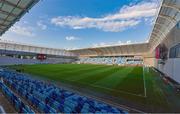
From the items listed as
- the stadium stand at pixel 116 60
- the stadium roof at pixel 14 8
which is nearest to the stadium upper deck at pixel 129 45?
the stadium roof at pixel 14 8

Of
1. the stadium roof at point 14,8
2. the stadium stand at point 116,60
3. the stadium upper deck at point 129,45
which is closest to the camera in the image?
the stadium roof at point 14,8

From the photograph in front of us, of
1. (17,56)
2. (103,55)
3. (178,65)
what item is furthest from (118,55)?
(178,65)

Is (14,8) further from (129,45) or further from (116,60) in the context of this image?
(116,60)

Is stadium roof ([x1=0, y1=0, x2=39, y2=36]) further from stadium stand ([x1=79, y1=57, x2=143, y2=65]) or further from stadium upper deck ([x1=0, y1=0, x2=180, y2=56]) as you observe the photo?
stadium stand ([x1=79, y1=57, x2=143, y2=65])

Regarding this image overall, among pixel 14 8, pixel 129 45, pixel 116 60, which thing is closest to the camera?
pixel 14 8

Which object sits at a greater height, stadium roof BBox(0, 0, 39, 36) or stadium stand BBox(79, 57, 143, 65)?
stadium roof BBox(0, 0, 39, 36)

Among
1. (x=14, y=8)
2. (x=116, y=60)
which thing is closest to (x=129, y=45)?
(x=116, y=60)

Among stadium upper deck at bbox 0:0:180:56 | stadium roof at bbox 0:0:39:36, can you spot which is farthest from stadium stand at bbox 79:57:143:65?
stadium roof at bbox 0:0:39:36

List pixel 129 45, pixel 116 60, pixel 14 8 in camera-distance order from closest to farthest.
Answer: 1. pixel 14 8
2. pixel 129 45
3. pixel 116 60

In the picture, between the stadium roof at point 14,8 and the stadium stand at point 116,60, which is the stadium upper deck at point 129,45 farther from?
the stadium stand at point 116,60

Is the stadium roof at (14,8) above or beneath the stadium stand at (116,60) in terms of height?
above

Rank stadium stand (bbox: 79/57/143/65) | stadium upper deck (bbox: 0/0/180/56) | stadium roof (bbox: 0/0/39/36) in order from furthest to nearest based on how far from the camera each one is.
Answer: stadium stand (bbox: 79/57/143/65) < stadium upper deck (bbox: 0/0/180/56) < stadium roof (bbox: 0/0/39/36)

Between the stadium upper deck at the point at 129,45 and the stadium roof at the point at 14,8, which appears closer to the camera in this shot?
the stadium roof at the point at 14,8

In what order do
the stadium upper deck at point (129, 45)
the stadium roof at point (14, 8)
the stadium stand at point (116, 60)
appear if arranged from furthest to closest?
1. the stadium stand at point (116, 60)
2. the stadium upper deck at point (129, 45)
3. the stadium roof at point (14, 8)
